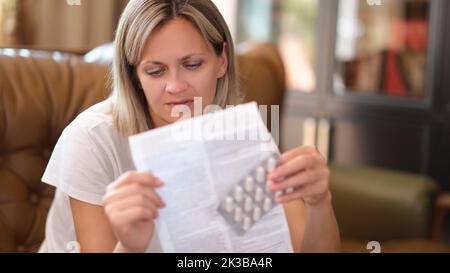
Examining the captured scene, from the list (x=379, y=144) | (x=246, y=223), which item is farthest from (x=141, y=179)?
(x=379, y=144)

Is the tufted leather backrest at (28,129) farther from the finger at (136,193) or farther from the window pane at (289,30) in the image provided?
the window pane at (289,30)

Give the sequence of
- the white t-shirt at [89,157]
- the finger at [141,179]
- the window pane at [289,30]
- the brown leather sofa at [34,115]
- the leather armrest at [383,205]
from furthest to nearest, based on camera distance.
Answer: the window pane at [289,30], the leather armrest at [383,205], the brown leather sofa at [34,115], the white t-shirt at [89,157], the finger at [141,179]

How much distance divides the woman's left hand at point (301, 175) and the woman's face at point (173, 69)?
0.12m

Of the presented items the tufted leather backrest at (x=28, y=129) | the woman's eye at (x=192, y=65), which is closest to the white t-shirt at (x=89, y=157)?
the woman's eye at (x=192, y=65)

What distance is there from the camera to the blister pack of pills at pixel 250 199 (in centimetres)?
61

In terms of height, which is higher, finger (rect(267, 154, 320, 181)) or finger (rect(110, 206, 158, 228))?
finger (rect(267, 154, 320, 181))

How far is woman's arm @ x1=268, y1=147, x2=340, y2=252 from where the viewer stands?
627 millimetres

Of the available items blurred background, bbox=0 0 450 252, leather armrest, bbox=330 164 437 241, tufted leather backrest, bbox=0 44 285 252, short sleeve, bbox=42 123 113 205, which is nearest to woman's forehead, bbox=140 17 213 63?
short sleeve, bbox=42 123 113 205

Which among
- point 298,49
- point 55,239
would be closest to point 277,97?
point 55,239

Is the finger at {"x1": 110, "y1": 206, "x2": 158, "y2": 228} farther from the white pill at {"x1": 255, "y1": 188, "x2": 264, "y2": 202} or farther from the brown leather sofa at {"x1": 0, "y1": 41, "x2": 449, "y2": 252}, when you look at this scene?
the brown leather sofa at {"x1": 0, "y1": 41, "x2": 449, "y2": 252}

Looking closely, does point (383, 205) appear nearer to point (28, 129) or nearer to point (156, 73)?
point (28, 129)

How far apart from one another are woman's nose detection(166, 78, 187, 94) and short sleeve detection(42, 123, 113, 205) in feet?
0.37

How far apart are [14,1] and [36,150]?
36.3 inches

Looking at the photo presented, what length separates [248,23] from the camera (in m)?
2.90
